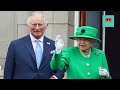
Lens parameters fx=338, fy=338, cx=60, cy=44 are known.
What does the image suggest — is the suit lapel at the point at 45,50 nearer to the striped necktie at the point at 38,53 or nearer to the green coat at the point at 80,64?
the striped necktie at the point at 38,53

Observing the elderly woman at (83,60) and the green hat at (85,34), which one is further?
the green hat at (85,34)

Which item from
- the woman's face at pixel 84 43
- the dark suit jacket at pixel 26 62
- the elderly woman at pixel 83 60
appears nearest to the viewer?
the elderly woman at pixel 83 60

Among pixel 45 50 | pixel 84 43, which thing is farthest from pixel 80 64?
pixel 45 50

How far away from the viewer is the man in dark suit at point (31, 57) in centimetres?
329

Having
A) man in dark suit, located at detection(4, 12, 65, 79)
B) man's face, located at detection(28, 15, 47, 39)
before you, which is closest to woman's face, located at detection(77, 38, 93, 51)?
Answer: man in dark suit, located at detection(4, 12, 65, 79)

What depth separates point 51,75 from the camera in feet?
10.8

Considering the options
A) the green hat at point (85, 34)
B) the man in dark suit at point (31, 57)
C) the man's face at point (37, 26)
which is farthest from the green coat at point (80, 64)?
the man's face at point (37, 26)

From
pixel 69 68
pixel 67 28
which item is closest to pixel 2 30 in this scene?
pixel 67 28

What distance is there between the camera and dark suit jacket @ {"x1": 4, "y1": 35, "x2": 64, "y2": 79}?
3.29 metres

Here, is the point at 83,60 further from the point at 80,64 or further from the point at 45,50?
the point at 45,50

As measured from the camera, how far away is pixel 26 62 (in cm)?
331

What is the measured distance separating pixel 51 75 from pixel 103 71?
630 millimetres

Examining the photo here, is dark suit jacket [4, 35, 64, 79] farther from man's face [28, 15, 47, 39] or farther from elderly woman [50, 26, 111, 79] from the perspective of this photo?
elderly woman [50, 26, 111, 79]

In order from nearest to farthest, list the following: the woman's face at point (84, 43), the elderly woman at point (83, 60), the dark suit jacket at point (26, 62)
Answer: the elderly woman at point (83, 60) < the woman's face at point (84, 43) < the dark suit jacket at point (26, 62)
